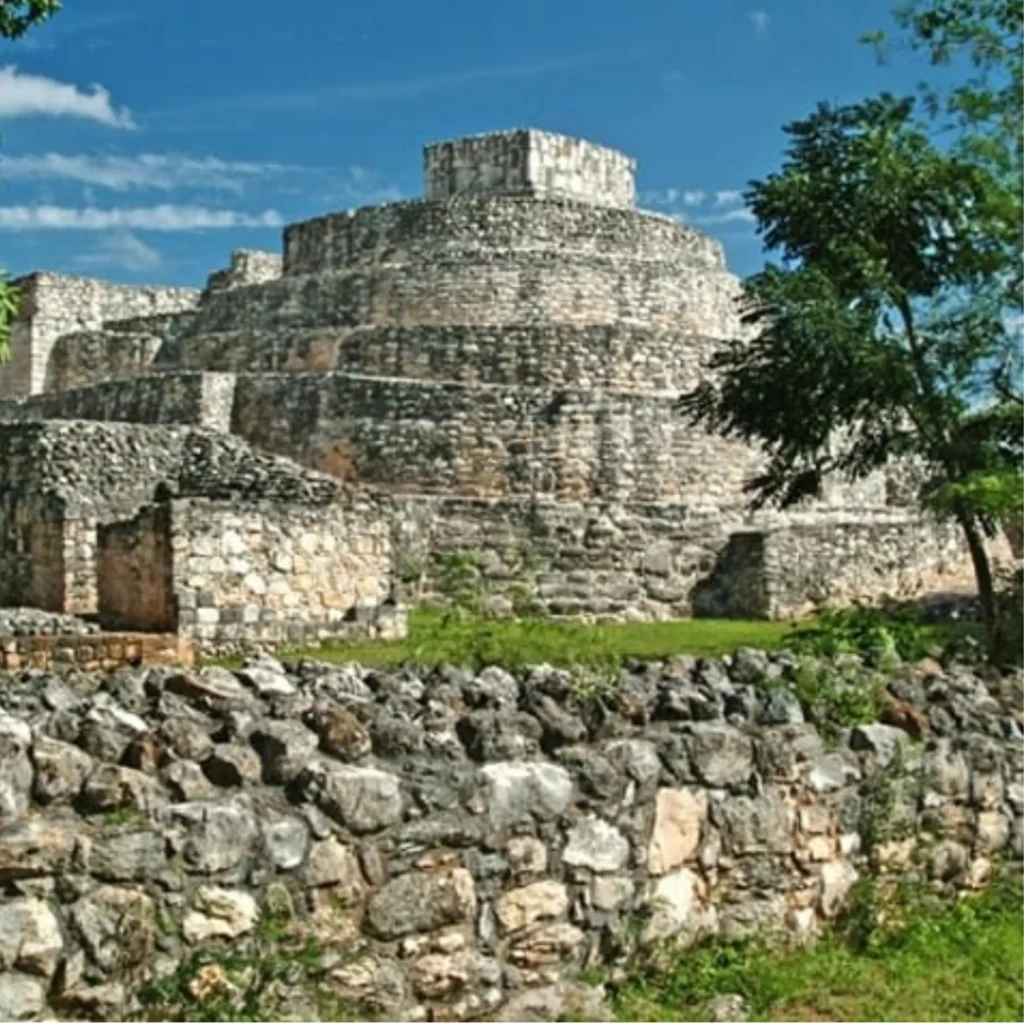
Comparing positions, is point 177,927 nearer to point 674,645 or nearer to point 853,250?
point 853,250

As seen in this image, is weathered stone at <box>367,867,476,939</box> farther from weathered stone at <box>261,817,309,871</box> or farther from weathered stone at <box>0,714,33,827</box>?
weathered stone at <box>0,714,33,827</box>

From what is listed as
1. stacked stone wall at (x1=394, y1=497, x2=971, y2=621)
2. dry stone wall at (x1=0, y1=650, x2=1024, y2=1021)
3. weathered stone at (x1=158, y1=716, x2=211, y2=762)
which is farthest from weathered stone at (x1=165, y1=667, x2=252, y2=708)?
stacked stone wall at (x1=394, y1=497, x2=971, y2=621)

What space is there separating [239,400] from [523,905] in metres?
20.6

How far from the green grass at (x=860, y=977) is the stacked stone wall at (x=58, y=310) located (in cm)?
2926

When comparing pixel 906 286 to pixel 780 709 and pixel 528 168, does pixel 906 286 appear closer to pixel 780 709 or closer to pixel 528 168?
pixel 780 709

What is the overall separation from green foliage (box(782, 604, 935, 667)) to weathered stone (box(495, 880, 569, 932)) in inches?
93.2

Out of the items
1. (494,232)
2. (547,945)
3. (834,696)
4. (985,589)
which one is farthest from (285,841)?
(494,232)

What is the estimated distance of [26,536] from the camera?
17.7 metres

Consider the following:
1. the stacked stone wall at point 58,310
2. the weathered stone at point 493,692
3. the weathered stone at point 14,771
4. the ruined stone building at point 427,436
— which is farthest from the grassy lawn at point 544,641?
the stacked stone wall at point 58,310

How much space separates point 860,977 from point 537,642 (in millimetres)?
2409

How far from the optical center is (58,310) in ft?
113

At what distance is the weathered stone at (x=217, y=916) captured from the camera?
4195 mm

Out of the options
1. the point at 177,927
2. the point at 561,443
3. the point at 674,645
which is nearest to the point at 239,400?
the point at 561,443

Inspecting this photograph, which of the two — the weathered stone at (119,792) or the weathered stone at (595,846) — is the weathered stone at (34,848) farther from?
the weathered stone at (595,846)
